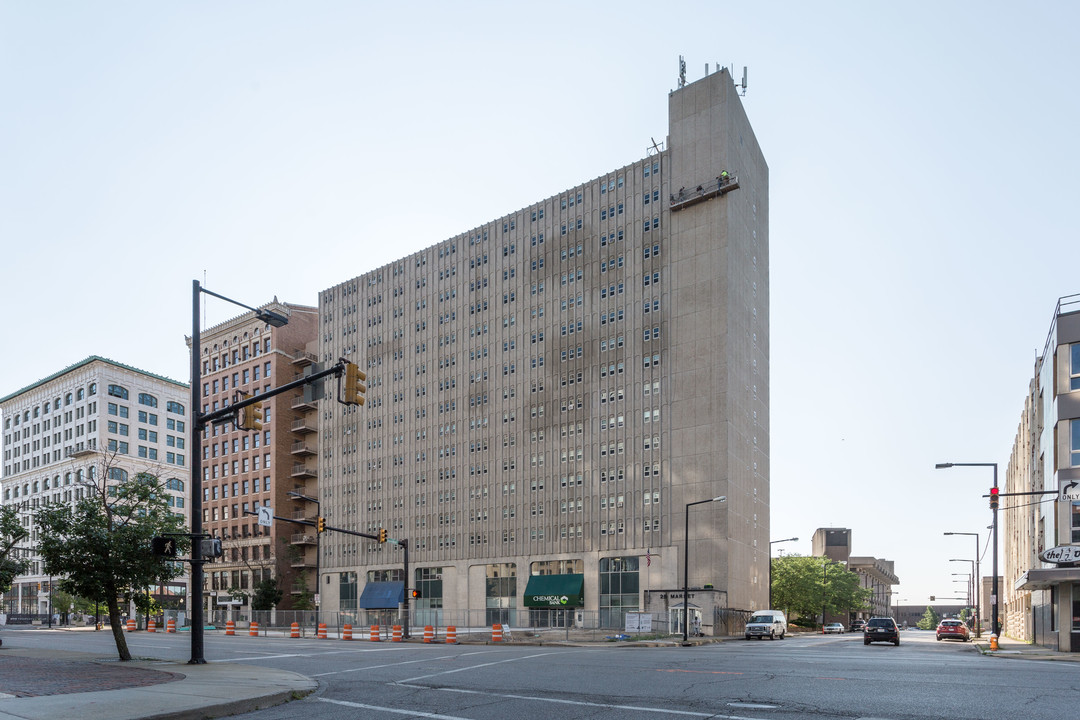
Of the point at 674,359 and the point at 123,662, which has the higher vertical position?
the point at 674,359

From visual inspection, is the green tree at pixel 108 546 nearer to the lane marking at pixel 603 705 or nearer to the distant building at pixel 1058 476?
the lane marking at pixel 603 705

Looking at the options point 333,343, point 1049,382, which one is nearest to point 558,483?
point 333,343

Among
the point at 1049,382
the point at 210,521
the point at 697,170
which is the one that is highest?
the point at 697,170

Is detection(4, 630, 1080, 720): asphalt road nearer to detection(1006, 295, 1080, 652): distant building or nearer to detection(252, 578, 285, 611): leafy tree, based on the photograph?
detection(1006, 295, 1080, 652): distant building

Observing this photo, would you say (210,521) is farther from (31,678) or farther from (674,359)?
(31,678)

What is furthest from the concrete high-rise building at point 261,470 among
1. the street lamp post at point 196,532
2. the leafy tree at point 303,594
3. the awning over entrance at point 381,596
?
the street lamp post at point 196,532

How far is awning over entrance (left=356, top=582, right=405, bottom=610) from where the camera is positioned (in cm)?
9462

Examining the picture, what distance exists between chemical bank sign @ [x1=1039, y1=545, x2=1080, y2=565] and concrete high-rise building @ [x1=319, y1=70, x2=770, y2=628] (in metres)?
36.4

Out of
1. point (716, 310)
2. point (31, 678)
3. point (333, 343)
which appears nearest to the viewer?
point (31, 678)

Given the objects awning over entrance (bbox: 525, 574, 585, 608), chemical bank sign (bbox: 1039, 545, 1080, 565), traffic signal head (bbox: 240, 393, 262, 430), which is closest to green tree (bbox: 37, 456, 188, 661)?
traffic signal head (bbox: 240, 393, 262, 430)

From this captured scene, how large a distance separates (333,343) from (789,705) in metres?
102

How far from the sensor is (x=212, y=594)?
115m

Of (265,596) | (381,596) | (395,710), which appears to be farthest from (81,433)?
(395,710)

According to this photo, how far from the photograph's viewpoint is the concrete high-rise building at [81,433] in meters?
139
